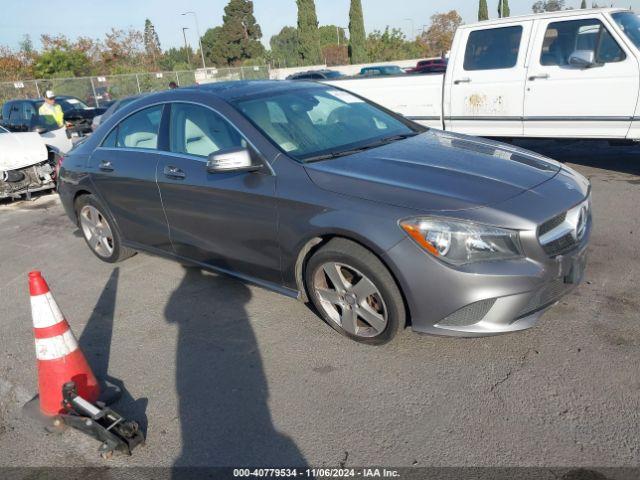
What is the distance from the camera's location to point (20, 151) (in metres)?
8.34

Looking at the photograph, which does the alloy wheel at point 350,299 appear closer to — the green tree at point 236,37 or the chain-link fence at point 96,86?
the chain-link fence at point 96,86

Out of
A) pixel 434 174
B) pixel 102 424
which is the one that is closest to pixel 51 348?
pixel 102 424

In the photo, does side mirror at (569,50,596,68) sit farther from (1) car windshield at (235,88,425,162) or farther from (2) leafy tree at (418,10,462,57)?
(2) leafy tree at (418,10,462,57)

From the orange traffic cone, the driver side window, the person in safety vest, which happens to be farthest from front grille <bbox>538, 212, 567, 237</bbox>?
the person in safety vest

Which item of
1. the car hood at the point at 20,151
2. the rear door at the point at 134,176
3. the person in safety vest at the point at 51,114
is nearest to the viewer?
the rear door at the point at 134,176

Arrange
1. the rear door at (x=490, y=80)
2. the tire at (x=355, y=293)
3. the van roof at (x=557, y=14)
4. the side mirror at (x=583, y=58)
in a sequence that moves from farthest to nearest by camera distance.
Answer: the rear door at (x=490, y=80), the van roof at (x=557, y=14), the side mirror at (x=583, y=58), the tire at (x=355, y=293)

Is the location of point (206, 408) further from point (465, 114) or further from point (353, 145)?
point (465, 114)

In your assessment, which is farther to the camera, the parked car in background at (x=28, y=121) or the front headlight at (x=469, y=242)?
the parked car in background at (x=28, y=121)

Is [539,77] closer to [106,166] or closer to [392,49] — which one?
[106,166]

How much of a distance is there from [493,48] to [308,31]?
5502cm

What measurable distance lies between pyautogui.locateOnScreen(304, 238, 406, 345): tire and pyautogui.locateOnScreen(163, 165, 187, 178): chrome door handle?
133 cm

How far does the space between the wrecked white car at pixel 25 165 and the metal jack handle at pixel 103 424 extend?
22.0 ft

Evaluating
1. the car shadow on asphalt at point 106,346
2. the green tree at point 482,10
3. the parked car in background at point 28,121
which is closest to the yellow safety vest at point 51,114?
the parked car in background at point 28,121

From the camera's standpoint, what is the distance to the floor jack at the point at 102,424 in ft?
8.57
